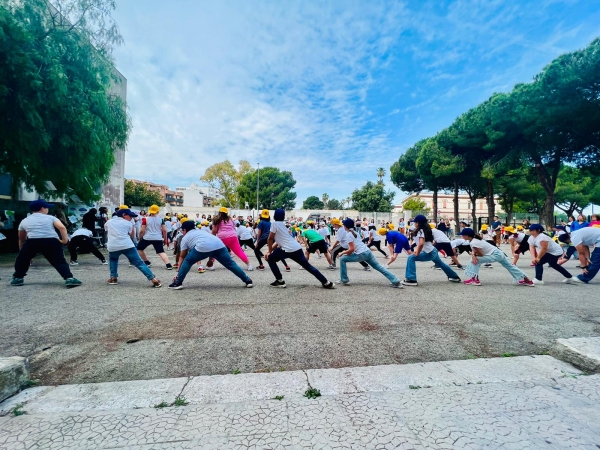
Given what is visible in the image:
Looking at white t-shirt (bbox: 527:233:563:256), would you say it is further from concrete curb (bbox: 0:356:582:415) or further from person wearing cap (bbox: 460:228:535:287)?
concrete curb (bbox: 0:356:582:415)

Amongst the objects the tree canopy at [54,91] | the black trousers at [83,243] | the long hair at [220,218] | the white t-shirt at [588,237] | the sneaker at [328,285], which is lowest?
the sneaker at [328,285]

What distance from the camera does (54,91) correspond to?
28.7ft

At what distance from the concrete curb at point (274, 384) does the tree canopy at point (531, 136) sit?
2081 cm

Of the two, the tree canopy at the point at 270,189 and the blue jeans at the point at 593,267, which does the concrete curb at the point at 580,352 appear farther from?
the tree canopy at the point at 270,189

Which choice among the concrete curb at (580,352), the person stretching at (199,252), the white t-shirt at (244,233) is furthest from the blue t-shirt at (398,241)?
the concrete curb at (580,352)

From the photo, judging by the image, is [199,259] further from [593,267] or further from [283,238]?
[593,267]

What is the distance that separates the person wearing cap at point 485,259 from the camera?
22.7 ft

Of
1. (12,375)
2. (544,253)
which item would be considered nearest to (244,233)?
(12,375)

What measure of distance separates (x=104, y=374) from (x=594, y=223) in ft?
Result: 41.0

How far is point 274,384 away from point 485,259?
618 centimetres

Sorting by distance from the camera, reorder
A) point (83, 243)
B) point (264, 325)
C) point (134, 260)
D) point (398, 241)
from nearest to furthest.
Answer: point (264, 325)
point (134, 260)
point (83, 243)
point (398, 241)

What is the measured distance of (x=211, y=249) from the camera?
239 inches

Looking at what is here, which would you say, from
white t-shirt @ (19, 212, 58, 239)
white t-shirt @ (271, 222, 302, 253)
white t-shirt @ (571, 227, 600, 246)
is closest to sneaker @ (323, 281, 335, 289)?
white t-shirt @ (271, 222, 302, 253)

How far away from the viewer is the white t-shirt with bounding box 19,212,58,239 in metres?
6.10
